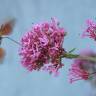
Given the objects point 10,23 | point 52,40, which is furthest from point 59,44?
point 10,23

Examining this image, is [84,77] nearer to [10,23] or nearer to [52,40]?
[52,40]

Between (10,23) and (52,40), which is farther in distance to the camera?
(10,23)

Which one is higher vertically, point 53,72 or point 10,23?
point 10,23

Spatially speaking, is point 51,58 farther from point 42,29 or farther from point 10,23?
point 10,23

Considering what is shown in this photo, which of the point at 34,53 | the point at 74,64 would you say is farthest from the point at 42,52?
the point at 74,64

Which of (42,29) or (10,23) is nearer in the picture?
(42,29)

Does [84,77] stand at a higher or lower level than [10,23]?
lower
